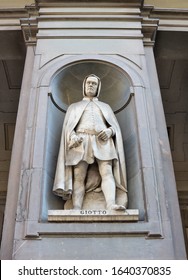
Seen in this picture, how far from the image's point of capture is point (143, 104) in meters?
6.96

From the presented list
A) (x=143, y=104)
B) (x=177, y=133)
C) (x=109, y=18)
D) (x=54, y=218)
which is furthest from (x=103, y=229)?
(x=177, y=133)

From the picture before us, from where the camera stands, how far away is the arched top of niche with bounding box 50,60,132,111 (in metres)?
7.65

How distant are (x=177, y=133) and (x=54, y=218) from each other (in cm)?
817

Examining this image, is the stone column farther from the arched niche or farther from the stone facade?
the arched niche

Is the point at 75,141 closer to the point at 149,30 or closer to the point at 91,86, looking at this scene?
the point at 91,86

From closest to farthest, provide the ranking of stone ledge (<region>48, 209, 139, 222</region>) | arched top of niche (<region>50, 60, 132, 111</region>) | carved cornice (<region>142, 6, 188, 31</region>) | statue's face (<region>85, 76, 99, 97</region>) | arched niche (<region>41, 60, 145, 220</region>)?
stone ledge (<region>48, 209, 139, 222</region>)
arched niche (<region>41, 60, 145, 220</region>)
statue's face (<region>85, 76, 99, 97</region>)
arched top of niche (<region>50, 60, 132, 111</region>)
carved cornice (<region>142, 6, 188, 31</region>)

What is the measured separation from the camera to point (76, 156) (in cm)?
611

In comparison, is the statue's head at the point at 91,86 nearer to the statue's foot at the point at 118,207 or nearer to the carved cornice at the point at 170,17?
the statue's foot at the point at 118,207

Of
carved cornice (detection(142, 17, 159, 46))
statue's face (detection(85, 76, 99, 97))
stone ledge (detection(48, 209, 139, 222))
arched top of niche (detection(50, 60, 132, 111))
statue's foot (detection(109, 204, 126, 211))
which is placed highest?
carved cornice (detection(142, 17, 159, 46))

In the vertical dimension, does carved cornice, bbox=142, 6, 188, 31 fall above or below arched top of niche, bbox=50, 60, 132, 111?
above

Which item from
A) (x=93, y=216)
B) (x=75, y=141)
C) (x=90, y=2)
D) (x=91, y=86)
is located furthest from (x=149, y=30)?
(x=93, y=216)

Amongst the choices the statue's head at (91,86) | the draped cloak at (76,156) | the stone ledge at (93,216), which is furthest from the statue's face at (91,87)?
the stone ledge at (93,216)

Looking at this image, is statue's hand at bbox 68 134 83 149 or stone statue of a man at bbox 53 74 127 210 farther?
statue's hand at bbox 68 134 83 149

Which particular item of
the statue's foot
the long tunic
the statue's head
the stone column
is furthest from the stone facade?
the statue's head
